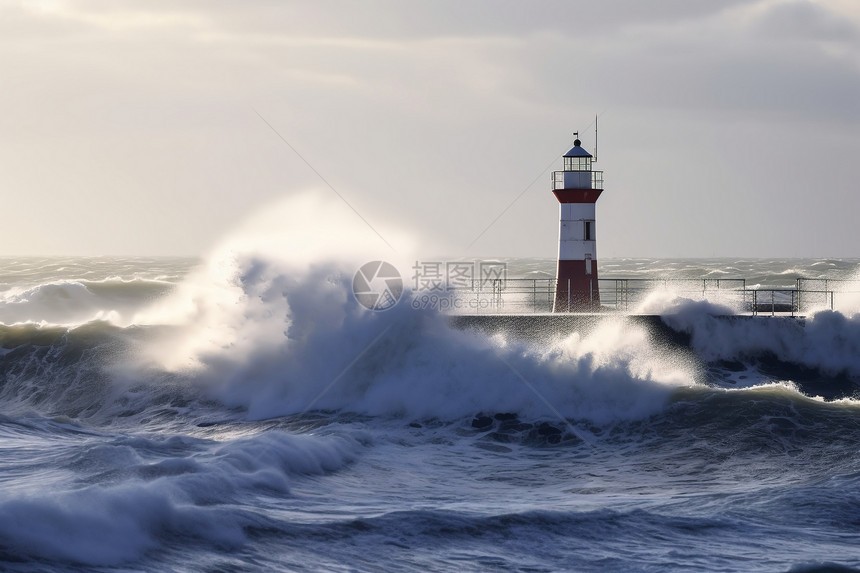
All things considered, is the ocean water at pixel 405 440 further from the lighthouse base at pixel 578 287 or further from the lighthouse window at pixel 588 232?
the lighthouse window at pixel 588 232

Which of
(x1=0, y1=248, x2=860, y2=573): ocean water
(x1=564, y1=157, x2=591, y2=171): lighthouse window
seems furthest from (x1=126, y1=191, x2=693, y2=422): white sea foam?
(x1=564, y1=157, x2=591, y2=171): lighthouse window

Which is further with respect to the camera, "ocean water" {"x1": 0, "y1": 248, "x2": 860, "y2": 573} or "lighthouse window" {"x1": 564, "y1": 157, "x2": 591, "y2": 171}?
"lighthouse window" {"x1": 564, "y1": 157, "x2": 591, "y2": 171}

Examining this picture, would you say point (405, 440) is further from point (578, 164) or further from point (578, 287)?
point (578, 164)

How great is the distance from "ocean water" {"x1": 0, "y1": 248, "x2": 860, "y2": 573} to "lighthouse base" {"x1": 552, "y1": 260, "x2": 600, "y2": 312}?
3.93 ft

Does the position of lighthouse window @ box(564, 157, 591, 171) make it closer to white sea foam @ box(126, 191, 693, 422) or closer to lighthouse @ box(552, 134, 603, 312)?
lighthouse @ box(552, 134, 603, 312)

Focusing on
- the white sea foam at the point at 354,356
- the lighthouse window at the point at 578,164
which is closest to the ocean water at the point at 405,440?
the white sea foam at the point at 354,356

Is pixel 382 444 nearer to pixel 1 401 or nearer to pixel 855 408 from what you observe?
pixel 855 408

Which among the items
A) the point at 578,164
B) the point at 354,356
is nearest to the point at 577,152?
the point at 578,164

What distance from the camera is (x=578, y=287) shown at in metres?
17.3

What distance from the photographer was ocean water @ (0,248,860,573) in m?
7.39

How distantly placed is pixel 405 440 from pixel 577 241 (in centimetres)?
620

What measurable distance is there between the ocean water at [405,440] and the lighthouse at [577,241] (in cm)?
128

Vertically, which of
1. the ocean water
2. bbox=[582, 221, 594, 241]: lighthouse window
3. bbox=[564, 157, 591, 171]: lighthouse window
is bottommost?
the ocean water

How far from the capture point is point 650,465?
11.0 meters
